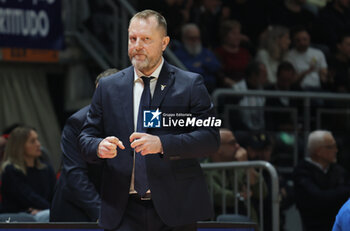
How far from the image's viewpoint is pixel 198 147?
2824 millimetres

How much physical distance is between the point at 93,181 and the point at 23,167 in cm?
223

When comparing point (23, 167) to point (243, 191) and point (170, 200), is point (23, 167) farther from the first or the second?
point (170, 200)

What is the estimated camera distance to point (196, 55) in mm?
8727

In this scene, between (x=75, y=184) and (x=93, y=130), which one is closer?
(x=93, y=130)

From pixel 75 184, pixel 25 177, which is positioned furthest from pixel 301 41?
pixel 75 184

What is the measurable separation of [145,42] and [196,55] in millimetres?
5879

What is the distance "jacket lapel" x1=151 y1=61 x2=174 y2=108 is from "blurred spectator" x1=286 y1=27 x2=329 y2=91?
6.74 meters

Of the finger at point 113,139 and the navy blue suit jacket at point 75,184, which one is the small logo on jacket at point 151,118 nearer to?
the finger at point 113,139

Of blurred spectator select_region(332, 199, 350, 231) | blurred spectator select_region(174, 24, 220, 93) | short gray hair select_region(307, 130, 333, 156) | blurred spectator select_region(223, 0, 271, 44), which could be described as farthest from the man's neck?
blurred spectator select_region(223, 0, 271, 44)

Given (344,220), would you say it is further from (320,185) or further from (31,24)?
(31,24)

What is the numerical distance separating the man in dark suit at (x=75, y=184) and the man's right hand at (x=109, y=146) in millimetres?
1366

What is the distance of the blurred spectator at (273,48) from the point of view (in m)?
9.40

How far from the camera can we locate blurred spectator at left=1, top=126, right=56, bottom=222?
622 cm

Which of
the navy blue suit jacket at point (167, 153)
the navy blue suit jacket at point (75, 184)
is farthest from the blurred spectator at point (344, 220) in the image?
the navy blue suit jacket at point (75, 184)
